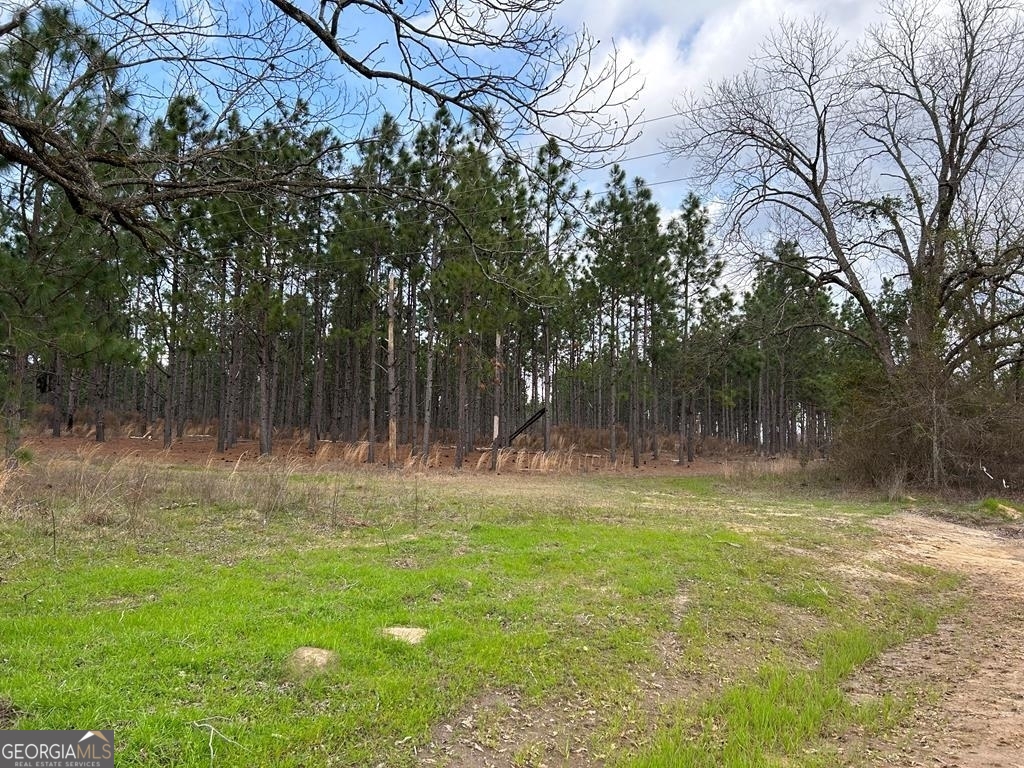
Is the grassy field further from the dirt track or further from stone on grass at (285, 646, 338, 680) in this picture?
the dirt track

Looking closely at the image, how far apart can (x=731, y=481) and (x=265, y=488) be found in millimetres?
14805

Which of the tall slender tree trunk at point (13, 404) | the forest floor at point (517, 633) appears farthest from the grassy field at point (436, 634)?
the tall slender tree trunk at point (13, 404)

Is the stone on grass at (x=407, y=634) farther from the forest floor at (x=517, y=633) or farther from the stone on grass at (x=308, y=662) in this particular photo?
the stone on grass at (x=308, y=662)

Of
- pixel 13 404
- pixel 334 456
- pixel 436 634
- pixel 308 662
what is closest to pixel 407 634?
pixel 436 634

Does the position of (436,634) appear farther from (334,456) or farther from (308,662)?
(334,456)

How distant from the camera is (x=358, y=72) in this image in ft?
11.7

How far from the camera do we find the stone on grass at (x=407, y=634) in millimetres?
3822

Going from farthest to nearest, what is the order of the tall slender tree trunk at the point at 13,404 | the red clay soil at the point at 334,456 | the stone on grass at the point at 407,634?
the red clay soil at the point at 334,456, the tall slender tree trunk at the point at 13,404, the stone on grass at the point at 407,634

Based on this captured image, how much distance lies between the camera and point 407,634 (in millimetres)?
3930

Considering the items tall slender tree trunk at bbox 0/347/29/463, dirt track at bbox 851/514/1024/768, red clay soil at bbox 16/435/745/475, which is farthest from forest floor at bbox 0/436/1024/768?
red clay soil at bbox 16/435/745/475

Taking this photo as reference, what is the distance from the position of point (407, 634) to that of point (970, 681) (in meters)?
3.75

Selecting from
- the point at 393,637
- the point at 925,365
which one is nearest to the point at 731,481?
the point at 925,365

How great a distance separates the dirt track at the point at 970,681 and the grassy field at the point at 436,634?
0.18 meters

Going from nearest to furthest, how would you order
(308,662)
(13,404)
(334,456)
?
(308,662), (13,404), (334,456)
